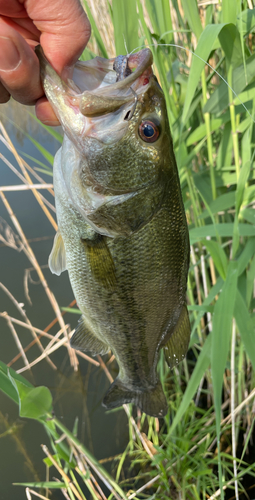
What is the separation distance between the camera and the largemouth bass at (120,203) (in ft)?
2.70

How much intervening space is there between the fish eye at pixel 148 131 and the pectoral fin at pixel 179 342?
518mm

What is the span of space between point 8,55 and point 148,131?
353mm

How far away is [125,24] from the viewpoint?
109 centimetres

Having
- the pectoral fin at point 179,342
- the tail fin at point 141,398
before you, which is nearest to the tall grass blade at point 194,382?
the tail fin at point 141,398

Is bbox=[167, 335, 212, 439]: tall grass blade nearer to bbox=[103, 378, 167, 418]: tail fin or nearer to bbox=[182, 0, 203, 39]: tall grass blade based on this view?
bbox=[103, 378, 167, 418]: tail fin

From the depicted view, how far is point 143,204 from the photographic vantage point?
892 millimetres

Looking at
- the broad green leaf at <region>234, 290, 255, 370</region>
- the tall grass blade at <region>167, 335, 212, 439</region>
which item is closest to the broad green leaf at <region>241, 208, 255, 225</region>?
the broad green leaf at <region>234, 290, 255, 370</region>

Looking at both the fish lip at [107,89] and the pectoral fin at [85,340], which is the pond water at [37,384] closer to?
the pectoral fin at [85,340]

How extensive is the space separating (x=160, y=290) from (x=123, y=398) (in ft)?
1.56

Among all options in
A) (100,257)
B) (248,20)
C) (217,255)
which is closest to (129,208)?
(100,257)

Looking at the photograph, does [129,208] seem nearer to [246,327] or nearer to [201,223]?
[246,327]

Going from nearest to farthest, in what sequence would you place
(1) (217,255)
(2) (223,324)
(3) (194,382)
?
1. (2) (223,324)
2. (1) (217,255)
3. (3) (194,382)

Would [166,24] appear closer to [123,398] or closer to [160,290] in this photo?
[160,290]

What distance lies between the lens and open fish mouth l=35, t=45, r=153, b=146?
2.60 feet
